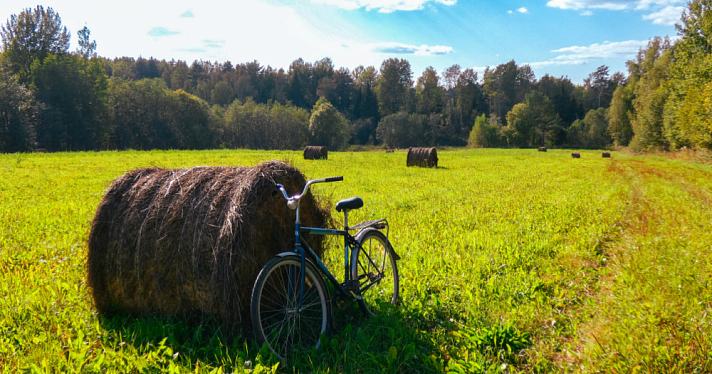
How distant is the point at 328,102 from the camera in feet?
300

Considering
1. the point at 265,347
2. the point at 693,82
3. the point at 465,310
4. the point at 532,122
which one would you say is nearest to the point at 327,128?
the point at 532,122

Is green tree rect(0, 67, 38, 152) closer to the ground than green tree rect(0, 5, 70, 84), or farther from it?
closer to the ground

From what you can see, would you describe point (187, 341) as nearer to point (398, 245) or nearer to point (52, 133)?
point (398, 245)

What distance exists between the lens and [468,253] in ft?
22.4

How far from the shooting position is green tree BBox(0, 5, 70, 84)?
5753cm

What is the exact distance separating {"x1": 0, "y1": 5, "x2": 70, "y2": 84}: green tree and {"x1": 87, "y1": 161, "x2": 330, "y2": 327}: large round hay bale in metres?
70.5

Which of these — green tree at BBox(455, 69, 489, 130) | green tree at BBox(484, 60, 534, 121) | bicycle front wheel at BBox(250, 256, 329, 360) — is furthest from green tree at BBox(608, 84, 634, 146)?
bicycle front wheel at BBox(250, 256, 329, 360)

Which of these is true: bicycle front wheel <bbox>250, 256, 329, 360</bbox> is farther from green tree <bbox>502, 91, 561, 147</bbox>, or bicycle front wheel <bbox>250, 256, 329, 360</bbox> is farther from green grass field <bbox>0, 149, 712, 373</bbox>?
green tree <bbox>502, 91, 561, 147</bbox>

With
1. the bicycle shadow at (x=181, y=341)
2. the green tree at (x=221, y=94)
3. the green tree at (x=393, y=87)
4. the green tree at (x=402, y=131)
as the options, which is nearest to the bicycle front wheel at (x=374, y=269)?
the bicycle shadow at (x=181, y=341)

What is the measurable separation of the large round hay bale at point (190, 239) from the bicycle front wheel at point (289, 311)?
0.73ft

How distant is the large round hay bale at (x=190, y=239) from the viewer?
12.4ft

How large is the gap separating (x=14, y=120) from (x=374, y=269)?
57.5 metres

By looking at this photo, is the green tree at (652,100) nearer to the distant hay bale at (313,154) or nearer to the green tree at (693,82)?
the green tree at (693,82)

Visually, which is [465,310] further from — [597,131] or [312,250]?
[597,131]
